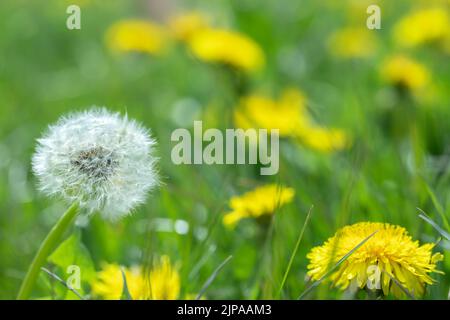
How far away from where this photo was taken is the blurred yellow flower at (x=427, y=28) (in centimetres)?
229

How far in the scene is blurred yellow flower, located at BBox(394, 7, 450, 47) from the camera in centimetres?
229

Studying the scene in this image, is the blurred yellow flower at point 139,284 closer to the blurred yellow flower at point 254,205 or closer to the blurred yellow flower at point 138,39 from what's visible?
the blurred yellow flower at point 254,205

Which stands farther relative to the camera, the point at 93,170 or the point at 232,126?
the point at 232,126

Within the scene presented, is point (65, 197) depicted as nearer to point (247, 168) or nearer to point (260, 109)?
point (247, 168)

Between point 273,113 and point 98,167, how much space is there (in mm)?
1323

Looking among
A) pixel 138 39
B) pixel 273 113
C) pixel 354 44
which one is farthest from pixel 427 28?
pixel 138 39

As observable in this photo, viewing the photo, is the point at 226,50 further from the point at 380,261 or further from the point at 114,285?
the point at 380,261

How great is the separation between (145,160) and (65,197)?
0.12 m

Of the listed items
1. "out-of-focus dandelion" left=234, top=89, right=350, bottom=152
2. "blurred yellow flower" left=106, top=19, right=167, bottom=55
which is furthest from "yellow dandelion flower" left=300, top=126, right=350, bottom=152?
"blurred yellow flower" left=106, top=19, right=167, bottom=55

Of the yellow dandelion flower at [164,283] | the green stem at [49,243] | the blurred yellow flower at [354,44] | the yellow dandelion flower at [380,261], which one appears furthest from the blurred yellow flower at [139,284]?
the blurred yellow flower at [354,44]

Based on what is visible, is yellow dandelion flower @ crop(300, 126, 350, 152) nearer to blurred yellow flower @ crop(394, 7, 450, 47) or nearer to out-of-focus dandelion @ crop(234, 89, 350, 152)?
out-of-focus dandelion @ crop(234, 89, 350, 152)

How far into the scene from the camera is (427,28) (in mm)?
2309
